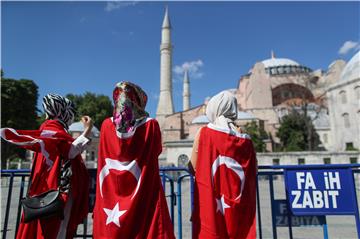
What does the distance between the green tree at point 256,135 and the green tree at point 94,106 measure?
2166 centimetres

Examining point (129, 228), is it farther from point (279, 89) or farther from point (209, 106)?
point (279, 89)

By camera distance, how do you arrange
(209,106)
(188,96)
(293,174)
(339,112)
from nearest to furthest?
(209,106) < (293,174) < (339,112) < (188,96)

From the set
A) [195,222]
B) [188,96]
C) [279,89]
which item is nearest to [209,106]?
[195,222]

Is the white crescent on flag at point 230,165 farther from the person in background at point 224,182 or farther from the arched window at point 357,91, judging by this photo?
the arched window at point 357,91

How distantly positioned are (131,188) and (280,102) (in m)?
47.3

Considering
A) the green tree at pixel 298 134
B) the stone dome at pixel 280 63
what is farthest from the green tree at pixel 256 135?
the stone dome at pixel 280 63

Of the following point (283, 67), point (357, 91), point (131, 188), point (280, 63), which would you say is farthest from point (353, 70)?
point (131, 188)

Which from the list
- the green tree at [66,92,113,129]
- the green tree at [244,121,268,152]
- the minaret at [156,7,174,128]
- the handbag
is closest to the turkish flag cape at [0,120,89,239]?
the handbag

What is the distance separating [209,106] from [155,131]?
673mm

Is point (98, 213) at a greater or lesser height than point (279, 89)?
lesser

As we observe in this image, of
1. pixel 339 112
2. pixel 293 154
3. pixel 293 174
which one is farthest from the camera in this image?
pixel 339 112

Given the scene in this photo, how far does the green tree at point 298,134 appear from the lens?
30.8 metres

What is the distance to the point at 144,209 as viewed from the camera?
2334mm

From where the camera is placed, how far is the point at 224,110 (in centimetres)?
268
